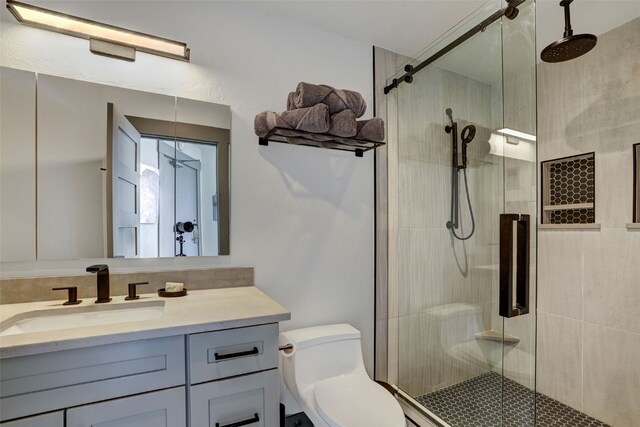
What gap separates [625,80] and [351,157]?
1607mm

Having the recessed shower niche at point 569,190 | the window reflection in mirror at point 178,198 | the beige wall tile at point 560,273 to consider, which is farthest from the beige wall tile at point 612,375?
the window reflection in mirror at point 178,198

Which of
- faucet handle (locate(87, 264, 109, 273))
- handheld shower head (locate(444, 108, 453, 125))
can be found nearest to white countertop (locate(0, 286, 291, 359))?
faucet handle (locate(87, 264, 109, 273))

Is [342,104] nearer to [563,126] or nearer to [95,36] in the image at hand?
[95,36]

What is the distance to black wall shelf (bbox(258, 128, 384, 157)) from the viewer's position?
1.49 meters

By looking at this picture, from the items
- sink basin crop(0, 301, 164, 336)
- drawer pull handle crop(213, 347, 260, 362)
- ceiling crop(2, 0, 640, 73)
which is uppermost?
ceiling crop(2, 0, 640, 73)

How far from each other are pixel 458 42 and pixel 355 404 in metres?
1.90

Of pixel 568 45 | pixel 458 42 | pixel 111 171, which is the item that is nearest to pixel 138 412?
pixel 111 171

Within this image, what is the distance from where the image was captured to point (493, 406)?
61.9 inches

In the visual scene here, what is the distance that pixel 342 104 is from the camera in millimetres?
1452

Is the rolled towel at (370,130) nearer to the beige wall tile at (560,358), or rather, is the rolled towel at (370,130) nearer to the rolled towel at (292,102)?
the rolled towel at (292,102)

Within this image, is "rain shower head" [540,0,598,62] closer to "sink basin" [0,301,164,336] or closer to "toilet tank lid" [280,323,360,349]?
"toilet tank lid" [280,323,360,349]

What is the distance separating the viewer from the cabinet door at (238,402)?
3.15ft

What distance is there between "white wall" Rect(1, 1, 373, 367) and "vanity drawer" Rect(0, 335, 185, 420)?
1.92 ft

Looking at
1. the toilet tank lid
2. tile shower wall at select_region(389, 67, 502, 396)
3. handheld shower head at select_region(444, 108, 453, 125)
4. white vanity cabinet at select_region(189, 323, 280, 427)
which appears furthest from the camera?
handheld shower head at select_region(444, 108, 453, 125)
